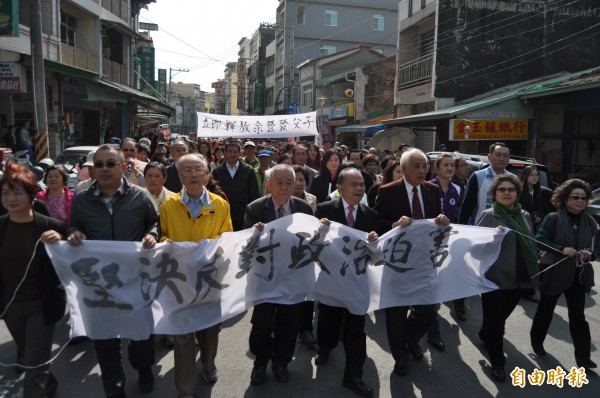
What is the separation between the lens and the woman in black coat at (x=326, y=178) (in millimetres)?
6961

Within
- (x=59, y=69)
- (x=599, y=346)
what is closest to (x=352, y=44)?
(x=59, y=69)

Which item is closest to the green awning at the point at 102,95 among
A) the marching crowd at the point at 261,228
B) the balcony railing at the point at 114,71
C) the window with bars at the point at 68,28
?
the window with bars at the point at 68,28

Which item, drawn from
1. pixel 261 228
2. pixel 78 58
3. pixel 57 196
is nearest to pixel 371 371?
pixel 261 228

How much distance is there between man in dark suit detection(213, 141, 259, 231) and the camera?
6.39 meters

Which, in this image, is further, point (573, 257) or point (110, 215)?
point (573, 257)

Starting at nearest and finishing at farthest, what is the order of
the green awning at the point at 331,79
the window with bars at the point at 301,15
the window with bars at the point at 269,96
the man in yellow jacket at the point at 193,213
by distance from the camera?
1. the man in yellow jacket at the point at 193,213
2. the green awning at the point at 331,79
3. the window with bars at the point at 301,15
4. the window with bars at the point at 269,96

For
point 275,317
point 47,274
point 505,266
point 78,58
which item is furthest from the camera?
point 78,58

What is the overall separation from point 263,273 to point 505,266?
213 cm

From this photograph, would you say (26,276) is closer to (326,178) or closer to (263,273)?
(263,273)

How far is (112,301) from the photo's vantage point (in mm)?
3598

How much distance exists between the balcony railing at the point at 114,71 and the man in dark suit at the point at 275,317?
22845 millimetres

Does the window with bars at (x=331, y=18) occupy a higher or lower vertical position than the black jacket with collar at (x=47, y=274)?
higher

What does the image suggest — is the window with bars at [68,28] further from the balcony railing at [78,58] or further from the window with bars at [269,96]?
the window with bars at [269,96]

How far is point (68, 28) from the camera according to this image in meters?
21.5
